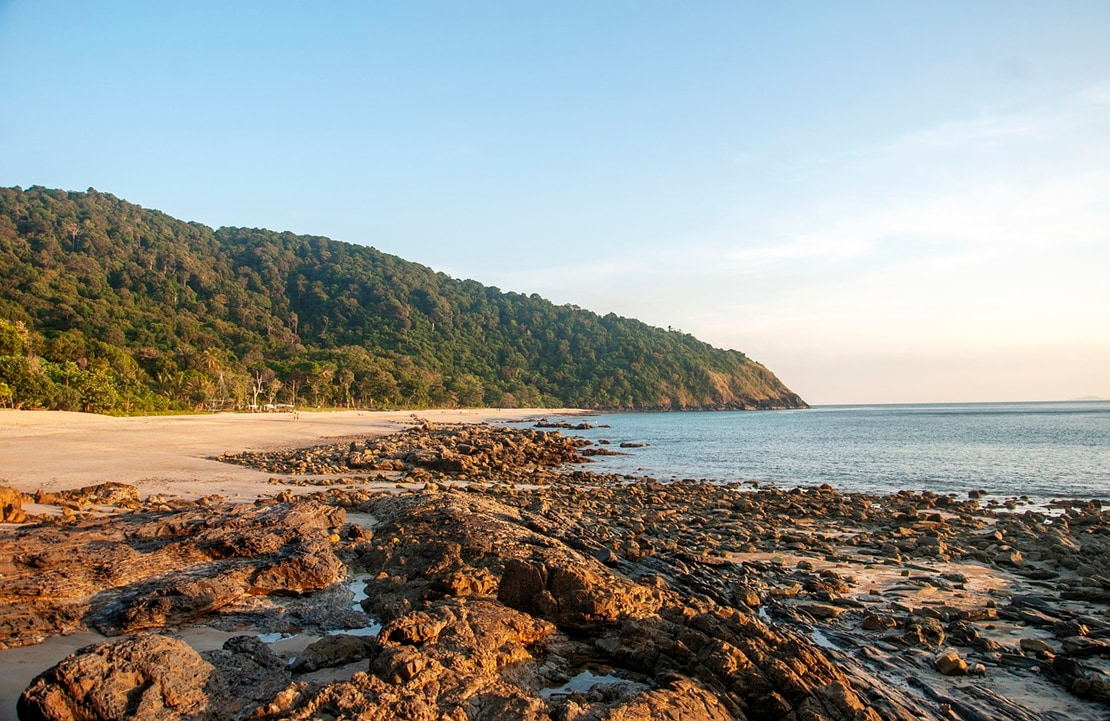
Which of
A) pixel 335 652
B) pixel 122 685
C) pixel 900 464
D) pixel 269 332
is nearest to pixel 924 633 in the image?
pixel 335 652

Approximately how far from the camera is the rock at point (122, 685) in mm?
4539

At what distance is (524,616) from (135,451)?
26.1 metres

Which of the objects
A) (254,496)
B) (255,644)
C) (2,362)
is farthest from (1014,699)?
(2,362)

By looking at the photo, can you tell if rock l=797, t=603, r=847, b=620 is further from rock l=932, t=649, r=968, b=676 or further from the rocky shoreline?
rock l=932, t=649, r=968, b=676

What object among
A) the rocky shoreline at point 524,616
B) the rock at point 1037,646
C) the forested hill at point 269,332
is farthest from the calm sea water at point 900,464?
the forested hill at point 269,332

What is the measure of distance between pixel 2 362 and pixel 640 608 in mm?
55083

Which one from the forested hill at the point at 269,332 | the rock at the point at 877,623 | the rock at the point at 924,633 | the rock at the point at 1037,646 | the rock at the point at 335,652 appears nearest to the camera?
the rock at the point at 335,652

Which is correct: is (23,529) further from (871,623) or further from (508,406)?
(508,406)

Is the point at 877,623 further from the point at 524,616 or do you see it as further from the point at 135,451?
the point at 135,451

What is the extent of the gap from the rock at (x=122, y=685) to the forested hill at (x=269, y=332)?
5192cm

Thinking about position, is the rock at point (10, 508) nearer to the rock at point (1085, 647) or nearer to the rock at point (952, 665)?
the rock at point (952, 665)

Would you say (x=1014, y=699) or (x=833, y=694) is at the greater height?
(x=833, y=694)

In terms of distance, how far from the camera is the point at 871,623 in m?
8.27

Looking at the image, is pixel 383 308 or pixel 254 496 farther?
pixel 383 308
